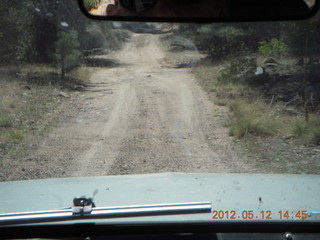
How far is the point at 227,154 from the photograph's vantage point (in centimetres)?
518

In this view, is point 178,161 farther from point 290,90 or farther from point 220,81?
point 290,90

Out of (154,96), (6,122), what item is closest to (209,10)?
(154,96)

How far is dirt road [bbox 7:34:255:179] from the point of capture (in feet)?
16.1

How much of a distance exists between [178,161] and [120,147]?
81 cm

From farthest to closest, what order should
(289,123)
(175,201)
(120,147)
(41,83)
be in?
(41,83)
(289,123)
(120,147)
(175,201)

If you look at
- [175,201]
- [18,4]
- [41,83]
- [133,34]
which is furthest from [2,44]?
[175,201]

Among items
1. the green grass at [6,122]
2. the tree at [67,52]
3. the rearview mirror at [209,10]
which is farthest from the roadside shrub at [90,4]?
the green grass at [6,122]

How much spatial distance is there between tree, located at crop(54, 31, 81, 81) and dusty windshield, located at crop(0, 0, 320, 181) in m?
0.02

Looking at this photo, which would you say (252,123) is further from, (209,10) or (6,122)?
(209,10)

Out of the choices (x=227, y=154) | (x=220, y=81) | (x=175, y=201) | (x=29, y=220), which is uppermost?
(x=29, y=220)

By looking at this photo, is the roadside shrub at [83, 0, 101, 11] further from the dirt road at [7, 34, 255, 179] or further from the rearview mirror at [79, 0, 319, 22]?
the dirt road at [7, 34, 255, 179]

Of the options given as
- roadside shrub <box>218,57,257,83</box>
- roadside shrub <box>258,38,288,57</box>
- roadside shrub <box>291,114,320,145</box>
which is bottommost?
roadside shrub <box>291,114,320,145</box>

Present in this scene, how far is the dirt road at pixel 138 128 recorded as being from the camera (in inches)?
193
